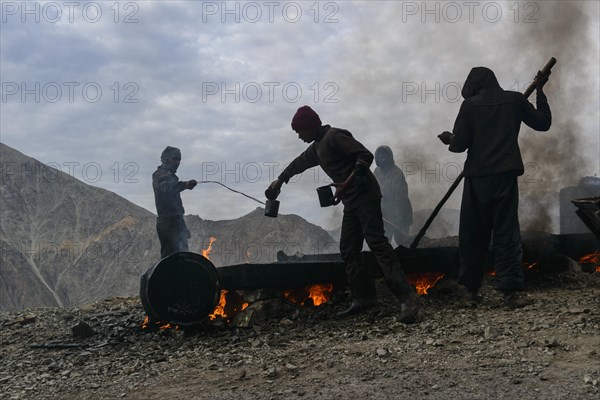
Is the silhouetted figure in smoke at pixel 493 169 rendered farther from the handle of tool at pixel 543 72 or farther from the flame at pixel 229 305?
the flame at pixel 229 305

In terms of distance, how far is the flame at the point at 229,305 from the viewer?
6.93 meters

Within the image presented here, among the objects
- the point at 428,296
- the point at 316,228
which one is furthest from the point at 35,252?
the point at 428,296

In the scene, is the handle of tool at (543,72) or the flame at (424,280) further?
the flame at (424,280)

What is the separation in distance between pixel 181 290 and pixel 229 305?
777 mm

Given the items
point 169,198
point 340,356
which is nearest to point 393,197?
point 169,198

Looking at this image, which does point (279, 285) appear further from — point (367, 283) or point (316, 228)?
point (316, 228)

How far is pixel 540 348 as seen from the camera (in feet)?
14.4

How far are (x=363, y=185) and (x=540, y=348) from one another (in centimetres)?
251

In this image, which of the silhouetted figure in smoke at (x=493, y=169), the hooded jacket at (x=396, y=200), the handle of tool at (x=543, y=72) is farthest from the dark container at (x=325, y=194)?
the hooded jacket at (x=396, y=200)

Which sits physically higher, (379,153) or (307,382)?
(379,153)

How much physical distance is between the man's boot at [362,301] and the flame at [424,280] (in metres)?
1.01

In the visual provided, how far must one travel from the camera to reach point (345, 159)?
20.4ft

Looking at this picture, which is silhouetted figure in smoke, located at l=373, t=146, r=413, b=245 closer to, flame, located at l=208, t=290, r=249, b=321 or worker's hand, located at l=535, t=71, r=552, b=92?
flame, located at l=208, t=290, r=249, b=321

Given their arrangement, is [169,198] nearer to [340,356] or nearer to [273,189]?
[273,189]
